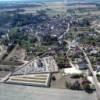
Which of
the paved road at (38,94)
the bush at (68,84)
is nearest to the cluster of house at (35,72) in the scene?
the paved road at (38,94)

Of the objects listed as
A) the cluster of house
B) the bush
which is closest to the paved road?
the bush

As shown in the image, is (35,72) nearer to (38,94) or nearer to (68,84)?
(68,84)

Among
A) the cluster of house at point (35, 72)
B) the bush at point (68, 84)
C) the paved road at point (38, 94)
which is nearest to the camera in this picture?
the paved road at point (38, 94)

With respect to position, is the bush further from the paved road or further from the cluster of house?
the cluster of house

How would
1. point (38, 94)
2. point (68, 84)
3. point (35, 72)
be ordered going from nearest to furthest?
1. point (38, 94)
2. point (68, 84)
3. point (35, 72)

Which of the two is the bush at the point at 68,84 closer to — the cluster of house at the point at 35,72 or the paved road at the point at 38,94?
the paved road at the point at 38,94

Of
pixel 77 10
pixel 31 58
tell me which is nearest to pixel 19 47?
pixel 31 58

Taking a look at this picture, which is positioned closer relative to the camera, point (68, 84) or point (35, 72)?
point (68, 84)

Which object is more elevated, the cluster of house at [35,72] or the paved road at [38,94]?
the paved road at [38,94]

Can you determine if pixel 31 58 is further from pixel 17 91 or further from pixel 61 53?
pixel 17 91

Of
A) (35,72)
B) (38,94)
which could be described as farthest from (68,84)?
(35,72)

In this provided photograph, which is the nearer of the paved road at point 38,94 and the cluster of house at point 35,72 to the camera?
the paved road at point 38,94
